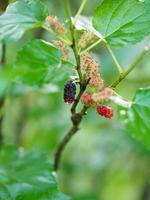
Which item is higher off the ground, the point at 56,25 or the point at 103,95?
the point at 56,25

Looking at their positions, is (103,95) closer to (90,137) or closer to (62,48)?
(62,48)

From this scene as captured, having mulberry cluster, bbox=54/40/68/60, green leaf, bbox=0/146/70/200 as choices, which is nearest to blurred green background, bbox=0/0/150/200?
green leaf, bbox=0/146/70/200

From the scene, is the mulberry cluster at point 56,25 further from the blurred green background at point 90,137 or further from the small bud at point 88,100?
the blurred green background at point 90,137

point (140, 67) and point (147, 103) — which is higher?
point (147, 103)

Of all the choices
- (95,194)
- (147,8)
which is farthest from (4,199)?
(95,194)

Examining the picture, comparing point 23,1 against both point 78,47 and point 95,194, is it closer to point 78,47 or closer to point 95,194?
point 78,47

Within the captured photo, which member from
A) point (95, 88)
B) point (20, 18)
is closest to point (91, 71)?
point (95, 88)
